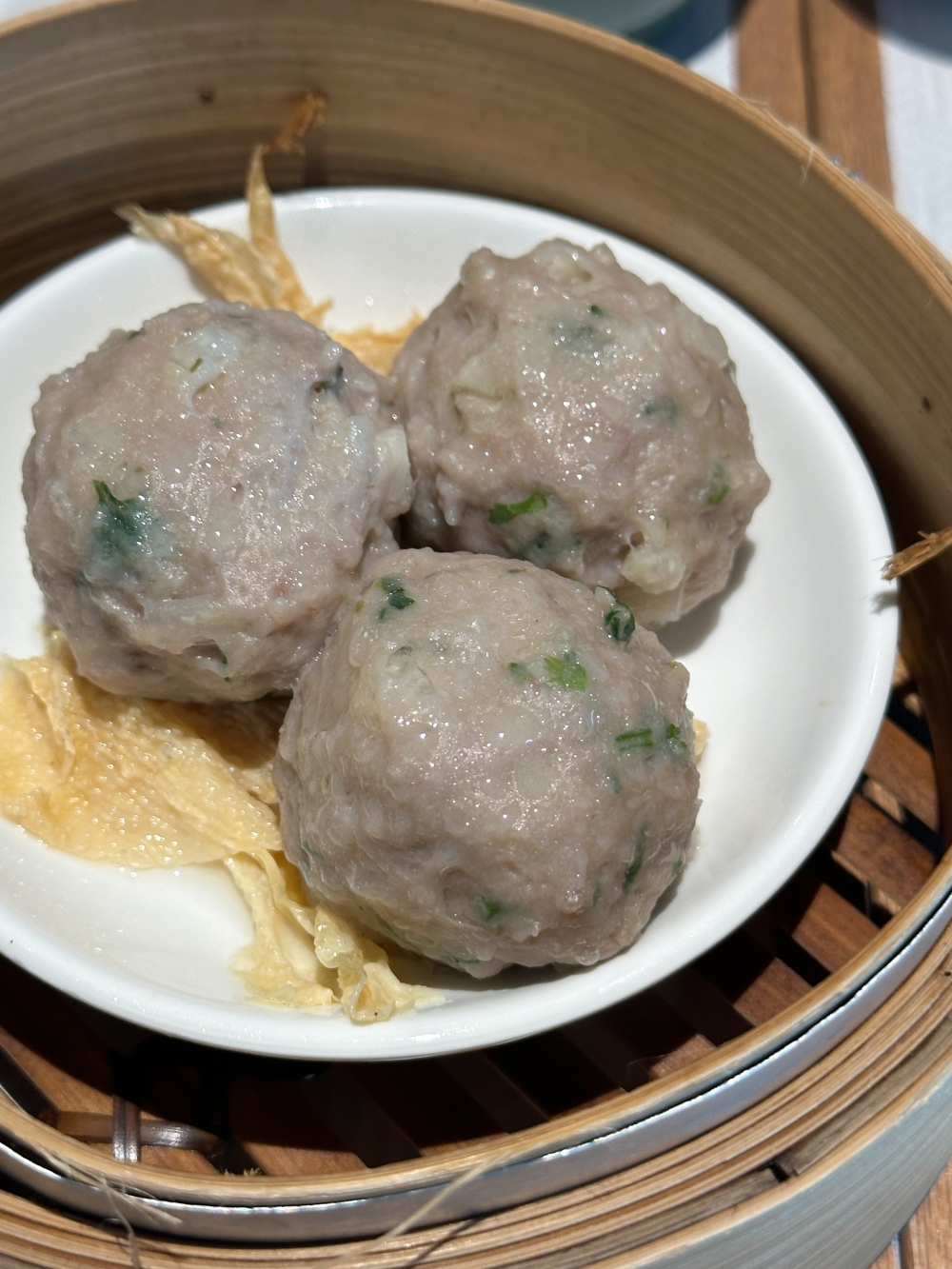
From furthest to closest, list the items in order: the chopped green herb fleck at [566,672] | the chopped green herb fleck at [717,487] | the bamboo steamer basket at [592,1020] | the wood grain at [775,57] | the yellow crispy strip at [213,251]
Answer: the wood grain at [775,57] → the yellow crispy strip at [213,251] → the chopped green herb fleck at [717,487] → the chopped green herb fleck at [566,672] → the bamboo steamer basket at [592,1020]

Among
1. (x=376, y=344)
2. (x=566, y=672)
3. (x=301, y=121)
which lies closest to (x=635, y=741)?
(x=566, y=672)

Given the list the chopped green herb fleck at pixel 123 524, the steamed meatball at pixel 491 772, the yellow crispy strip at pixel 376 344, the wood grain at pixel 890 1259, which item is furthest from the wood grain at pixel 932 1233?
the yellow crispy strip at pixel 376 344

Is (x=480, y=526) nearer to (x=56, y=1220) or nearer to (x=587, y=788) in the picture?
(x=587, y=788)

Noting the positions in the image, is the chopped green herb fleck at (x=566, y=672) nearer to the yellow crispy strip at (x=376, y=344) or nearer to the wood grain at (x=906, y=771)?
the wood grain at (x=906, y=771)

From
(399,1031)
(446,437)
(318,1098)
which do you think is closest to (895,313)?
(446,437)

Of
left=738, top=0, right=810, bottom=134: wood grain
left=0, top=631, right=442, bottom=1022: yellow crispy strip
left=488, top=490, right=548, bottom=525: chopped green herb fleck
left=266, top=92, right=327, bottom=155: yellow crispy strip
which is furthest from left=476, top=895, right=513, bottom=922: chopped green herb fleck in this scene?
left=738, top=0, right=810, bottom=134: wood grain
